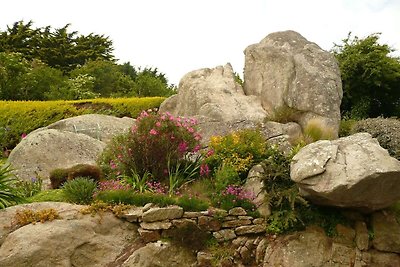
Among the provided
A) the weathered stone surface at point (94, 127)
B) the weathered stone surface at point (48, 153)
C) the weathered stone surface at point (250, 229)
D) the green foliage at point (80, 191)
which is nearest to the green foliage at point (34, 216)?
the green foliage at point (80, 191)

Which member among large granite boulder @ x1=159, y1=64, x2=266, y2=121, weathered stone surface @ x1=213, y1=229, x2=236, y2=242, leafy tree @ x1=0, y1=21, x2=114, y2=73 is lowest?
weathered stone surface @ x1=213, y1=229, x2=236, y2=242

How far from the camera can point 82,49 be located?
37.4 m

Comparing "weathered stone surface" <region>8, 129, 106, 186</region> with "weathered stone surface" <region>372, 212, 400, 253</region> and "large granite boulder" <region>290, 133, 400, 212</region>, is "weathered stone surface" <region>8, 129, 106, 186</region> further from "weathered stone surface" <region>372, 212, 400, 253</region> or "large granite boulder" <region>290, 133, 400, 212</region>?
"weathered stone surface" <region>372, 212, 400, 253</region>

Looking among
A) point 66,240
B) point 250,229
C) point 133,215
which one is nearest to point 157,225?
point 133,215

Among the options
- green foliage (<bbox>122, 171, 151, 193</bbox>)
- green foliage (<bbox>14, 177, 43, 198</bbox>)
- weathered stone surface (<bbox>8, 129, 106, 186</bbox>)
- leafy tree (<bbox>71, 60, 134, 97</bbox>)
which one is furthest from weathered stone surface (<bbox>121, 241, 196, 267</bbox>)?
leafy tree (<bbox>71, 60, 134, 97</bbox>)

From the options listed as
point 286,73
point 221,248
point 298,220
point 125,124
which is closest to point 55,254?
point 221,248

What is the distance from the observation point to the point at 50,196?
11422 millimetres

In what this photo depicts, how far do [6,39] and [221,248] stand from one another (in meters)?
28.2

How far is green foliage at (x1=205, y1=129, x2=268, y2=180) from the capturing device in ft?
38.3

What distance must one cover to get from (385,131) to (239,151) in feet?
15.2

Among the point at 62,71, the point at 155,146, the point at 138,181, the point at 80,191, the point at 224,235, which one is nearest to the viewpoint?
the point at 224,235

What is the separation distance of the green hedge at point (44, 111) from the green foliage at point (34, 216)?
7.78 meters

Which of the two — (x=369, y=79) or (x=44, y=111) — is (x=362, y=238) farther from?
(x=44, y=111)

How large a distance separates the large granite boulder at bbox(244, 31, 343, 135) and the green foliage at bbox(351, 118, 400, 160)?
791 mm
